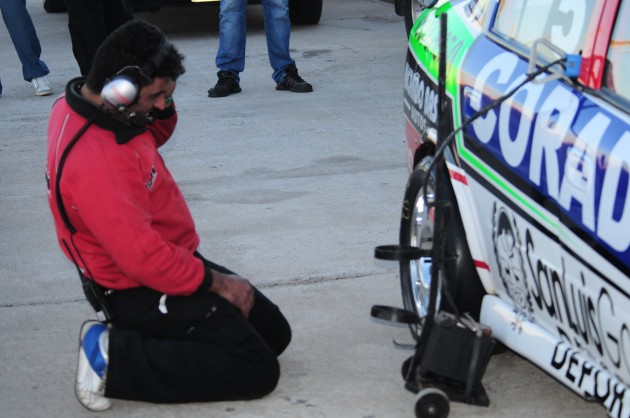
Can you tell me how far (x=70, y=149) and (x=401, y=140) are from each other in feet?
12.5

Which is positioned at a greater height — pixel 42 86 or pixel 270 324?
pixel 270 324

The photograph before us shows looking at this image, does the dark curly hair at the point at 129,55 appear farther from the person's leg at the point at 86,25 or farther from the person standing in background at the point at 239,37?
the person standing in background at the point at 239,37

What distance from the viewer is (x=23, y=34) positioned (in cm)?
825

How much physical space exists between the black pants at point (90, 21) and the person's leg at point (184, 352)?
14.3 feet

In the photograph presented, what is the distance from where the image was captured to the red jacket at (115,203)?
10.5 ft

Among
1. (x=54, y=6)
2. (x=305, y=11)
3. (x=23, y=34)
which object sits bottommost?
(x=54, y=6)

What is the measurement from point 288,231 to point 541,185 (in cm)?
246

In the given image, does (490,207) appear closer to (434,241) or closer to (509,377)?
(434,241)

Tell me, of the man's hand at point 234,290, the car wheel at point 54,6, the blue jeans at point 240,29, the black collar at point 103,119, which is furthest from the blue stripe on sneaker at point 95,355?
the car wheel at point 54,6

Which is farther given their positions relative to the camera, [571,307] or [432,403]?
[432,403]

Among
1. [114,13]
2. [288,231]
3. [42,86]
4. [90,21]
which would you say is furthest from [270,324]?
[42,86]

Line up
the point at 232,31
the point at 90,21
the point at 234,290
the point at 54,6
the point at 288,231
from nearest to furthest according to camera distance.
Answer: the point at 234,290
the point at 288,231
the point at 90,21
the point at 232,31
the point at 54,6

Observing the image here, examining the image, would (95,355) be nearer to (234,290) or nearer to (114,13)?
(234,290)

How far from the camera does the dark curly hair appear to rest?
3.25 meters
